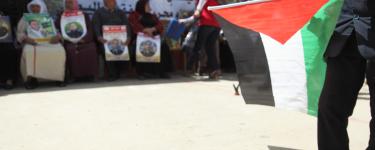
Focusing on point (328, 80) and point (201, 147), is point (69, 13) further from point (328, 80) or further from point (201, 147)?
point (328, 80)

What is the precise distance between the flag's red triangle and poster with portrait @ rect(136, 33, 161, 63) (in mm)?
4871

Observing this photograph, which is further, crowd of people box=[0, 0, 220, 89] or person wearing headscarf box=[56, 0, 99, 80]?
person wearing headscarf box=[56, 0, 99, 80]

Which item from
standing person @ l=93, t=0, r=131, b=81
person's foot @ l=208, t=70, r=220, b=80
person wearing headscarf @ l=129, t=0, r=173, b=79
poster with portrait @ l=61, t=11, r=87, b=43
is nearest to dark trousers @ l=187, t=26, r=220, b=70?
person's foot @ l=208, t=70, r=220, b=80

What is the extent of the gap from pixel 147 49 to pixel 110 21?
0.82 meters

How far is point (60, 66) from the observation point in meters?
7.73

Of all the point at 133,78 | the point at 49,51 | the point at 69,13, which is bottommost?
the point at 133,78

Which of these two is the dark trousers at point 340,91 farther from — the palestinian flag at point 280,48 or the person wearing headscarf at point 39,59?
the person wearing headscarf at point 39,59

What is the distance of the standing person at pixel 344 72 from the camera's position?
2789 mm

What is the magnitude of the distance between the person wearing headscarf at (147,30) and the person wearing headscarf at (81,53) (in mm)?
821

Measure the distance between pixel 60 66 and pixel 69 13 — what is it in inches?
39.2

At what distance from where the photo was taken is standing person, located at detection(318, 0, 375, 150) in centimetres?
279

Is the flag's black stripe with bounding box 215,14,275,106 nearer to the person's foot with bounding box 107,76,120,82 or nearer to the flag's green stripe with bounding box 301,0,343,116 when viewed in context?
the flag's green stripe with bounding box 301,0,343,116

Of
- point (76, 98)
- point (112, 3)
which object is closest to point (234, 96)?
point (76, 98)

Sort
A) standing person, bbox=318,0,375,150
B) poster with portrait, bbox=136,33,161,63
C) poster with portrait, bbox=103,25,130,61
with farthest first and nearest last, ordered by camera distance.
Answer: poster with portrait, bbox=136,33,161,63
poster with portrait, bbox=103,25,130,61
standing person, bbox=318,0,375,150
